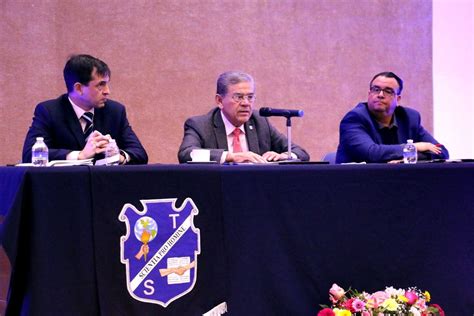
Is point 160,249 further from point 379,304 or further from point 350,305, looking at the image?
point 379,304

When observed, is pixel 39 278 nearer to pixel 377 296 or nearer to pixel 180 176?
pixel 180 176

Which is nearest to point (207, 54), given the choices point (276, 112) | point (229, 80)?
point (229, 80)

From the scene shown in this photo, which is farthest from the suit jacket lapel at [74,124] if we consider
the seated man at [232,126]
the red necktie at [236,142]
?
the red necktie at [236,142]

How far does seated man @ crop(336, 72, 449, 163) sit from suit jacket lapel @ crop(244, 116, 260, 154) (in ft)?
1.63

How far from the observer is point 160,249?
8.38 ft

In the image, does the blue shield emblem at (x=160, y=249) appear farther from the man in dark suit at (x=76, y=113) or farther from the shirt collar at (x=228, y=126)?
the shirt collar at (x=228, y=126)

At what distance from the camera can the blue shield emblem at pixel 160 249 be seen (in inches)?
99.0

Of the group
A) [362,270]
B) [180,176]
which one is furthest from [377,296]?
[180,176]

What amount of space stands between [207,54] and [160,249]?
3.12 meters

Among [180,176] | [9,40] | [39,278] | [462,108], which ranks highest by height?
[9,40]

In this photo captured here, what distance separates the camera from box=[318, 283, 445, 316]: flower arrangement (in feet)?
8.75

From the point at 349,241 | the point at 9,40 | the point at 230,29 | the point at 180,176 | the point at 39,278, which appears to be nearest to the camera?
the point at 39,278

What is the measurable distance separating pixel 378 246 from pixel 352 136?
109 cm

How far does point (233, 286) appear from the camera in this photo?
2660 mm
